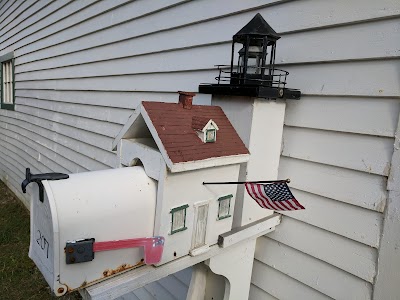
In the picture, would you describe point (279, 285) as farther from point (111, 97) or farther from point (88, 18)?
point (88, 18)

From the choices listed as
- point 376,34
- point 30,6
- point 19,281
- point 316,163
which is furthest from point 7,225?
point 376,34

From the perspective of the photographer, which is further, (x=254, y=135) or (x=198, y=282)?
(x=198, y=282)

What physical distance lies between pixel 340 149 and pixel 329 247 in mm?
529

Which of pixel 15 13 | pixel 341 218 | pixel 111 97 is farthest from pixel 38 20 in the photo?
pixel 341 218

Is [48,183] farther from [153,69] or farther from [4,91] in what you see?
[4,91]

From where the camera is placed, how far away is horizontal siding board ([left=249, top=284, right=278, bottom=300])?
1.97m

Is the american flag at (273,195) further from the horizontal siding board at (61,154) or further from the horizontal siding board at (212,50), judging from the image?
the horizontal siding board at (61,154)

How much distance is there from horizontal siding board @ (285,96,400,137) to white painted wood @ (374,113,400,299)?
3.1 inches

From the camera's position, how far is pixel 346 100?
1559 millimetres

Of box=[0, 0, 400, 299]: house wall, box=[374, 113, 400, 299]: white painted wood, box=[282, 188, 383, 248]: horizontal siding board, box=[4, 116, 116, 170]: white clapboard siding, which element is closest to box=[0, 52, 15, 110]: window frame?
box=[4, 116, 116, 170]: white clapboard siding

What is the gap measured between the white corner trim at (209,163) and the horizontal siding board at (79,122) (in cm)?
239

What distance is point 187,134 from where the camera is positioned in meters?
1.40

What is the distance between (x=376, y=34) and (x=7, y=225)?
6.08m

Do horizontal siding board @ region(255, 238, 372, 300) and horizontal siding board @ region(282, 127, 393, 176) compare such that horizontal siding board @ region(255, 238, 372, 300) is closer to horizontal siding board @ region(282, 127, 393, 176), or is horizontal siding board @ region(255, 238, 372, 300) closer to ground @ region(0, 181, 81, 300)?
horizontal siding board @ region(282, 127, 393, 176)
